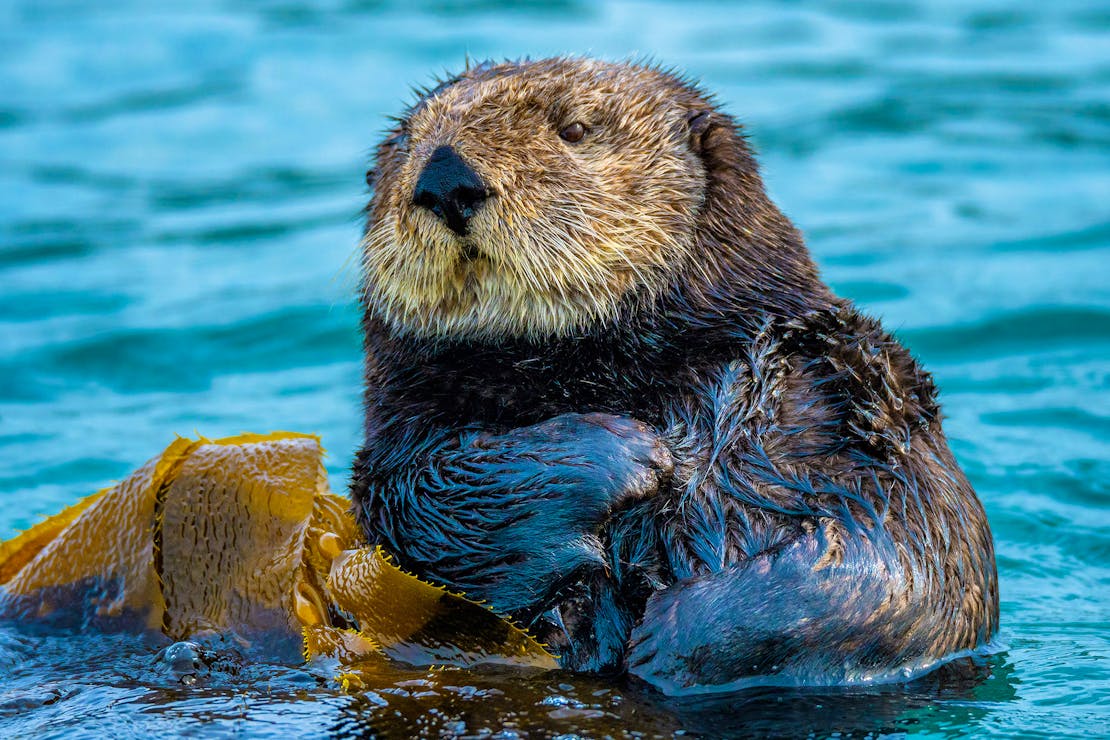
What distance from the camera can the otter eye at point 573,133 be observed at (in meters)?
3.99

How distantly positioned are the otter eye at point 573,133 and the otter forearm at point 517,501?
0.85m

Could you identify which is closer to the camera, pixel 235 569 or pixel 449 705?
pixel 449 705

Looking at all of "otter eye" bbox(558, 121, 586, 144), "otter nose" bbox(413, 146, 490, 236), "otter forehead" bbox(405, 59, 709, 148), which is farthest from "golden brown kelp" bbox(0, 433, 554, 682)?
"otter eye" bbox(558, 121, 586, 144)

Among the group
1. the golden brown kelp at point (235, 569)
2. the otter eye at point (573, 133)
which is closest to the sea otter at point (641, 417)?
the otter eye at point (573, 133)

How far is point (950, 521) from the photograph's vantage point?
3684 mm

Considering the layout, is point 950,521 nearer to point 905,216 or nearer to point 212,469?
point 212,469

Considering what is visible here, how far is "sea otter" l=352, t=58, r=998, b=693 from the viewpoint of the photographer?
3.46 m

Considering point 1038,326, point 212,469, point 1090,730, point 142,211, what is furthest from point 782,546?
point 142,211

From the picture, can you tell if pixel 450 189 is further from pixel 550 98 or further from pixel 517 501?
pixel 517 501

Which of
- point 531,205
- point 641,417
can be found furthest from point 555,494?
point 531,205

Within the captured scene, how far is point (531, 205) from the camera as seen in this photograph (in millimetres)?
3762

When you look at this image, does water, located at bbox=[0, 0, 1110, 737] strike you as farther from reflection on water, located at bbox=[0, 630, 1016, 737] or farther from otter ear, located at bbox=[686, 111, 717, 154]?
otter ear, located at bbox=[686, 111, 717, 154]

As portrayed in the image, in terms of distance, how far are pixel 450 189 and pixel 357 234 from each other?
5.85 metres

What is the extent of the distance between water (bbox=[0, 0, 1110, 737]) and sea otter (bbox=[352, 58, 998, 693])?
197mm
